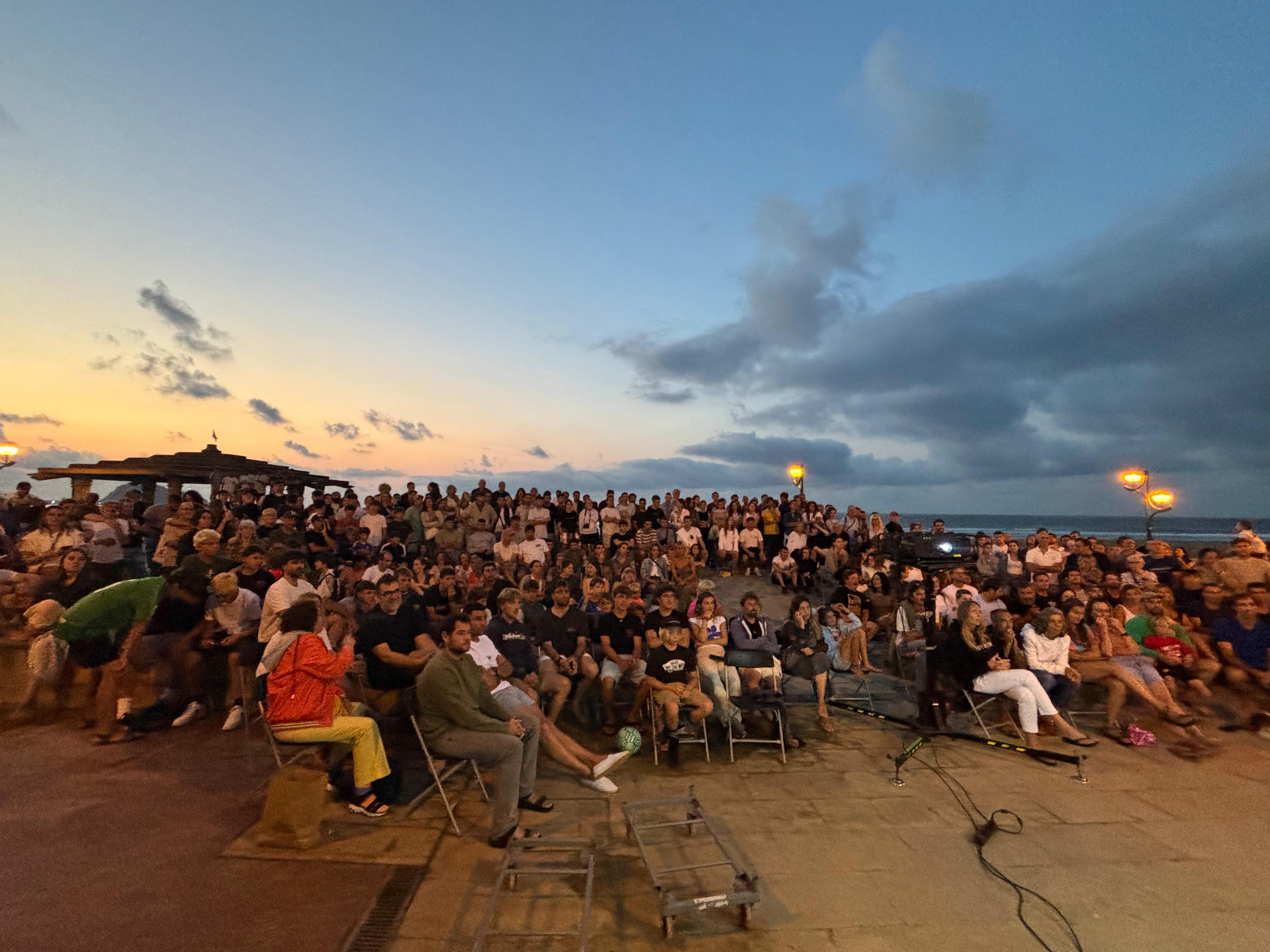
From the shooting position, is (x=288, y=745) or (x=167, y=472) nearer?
(x=288, y=745)

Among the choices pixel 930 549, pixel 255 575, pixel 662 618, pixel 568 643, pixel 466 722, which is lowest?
pixel 466 722

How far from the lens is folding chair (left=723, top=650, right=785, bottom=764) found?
5961 millimetres

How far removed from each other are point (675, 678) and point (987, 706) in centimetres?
A: 366

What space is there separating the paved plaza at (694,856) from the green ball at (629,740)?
23 centimetres

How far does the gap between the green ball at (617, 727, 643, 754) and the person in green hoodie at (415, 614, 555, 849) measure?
1.12 meters

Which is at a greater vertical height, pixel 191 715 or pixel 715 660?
pixel 715 660

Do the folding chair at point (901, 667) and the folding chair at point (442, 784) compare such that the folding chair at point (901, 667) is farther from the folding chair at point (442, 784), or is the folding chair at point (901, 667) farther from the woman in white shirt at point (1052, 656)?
the folding chair at point (442, 784)

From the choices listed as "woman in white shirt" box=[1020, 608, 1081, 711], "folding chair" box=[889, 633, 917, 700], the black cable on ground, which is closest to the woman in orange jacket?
the black cable on ground

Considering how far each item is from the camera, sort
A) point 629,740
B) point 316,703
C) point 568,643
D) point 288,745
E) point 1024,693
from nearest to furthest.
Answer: point 316,703 < point 288,745 < point 629,740 < point 1024,693 < point 568,643

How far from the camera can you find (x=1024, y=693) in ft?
20.9

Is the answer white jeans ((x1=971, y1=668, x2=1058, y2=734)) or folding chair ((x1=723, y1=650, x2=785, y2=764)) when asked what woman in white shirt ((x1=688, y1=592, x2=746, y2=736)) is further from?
white jeans ((x1=971, y1=668, x2=1058, y2=734))

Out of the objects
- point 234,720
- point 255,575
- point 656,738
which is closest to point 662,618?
point 656,738

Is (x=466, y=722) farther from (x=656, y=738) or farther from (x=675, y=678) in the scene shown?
(x=675, y=678)

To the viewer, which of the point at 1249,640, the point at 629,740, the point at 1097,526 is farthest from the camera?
the point at 1097,526
